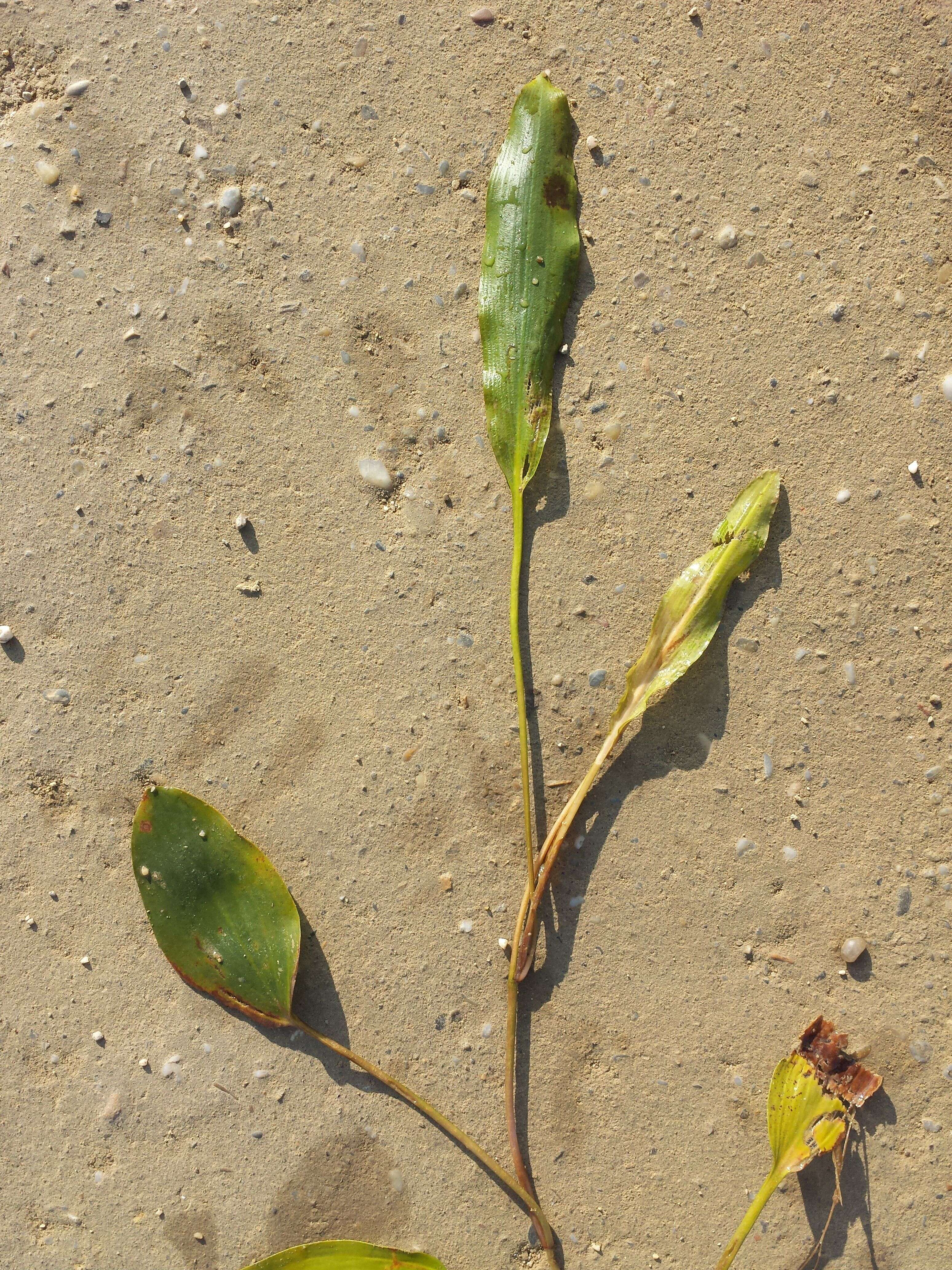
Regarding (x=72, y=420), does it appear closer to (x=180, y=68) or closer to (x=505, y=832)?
(x=180, y=68)

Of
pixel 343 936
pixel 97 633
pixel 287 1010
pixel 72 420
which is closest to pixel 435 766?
pixel 343 936

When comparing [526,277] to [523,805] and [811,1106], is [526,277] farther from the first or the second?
[811,1106]

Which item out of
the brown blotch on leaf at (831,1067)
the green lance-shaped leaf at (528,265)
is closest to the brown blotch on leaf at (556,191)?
the green lance-shaped leaf at (528,265)

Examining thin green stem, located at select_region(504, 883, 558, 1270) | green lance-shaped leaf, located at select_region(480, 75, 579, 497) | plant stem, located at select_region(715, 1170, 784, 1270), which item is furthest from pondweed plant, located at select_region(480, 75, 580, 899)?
plant stem, located at select_region(715, 1170, 784, 1270)

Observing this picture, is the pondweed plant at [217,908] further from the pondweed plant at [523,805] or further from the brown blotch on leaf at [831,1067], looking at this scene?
the brown blotch on leaf at [831,1067]

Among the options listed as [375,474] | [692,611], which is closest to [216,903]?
[375,474]

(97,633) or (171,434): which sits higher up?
(171,434)
